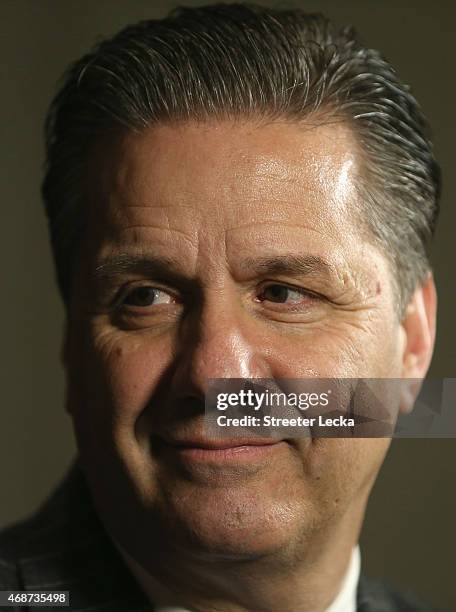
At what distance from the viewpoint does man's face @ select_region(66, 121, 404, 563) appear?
92 cm

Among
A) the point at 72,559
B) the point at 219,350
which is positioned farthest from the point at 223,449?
the point at 72,559

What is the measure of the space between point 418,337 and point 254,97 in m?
0.33

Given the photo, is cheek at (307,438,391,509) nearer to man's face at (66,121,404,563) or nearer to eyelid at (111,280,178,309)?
man's face at (66,121,404,563)

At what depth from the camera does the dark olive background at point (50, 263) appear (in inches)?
44.7

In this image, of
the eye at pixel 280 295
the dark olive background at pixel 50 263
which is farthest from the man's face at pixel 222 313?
the dark olive background at pixel 50 263

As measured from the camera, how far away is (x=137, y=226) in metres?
0.95

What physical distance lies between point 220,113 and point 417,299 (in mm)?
311

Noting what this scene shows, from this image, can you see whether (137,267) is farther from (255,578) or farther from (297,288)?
(255,578)

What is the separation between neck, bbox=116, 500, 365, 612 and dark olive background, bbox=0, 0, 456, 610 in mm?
128

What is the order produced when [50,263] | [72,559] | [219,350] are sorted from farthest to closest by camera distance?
[50,263] < [72,559] < [219,350]

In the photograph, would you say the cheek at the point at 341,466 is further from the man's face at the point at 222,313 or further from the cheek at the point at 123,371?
the cheek at the point at 123,371

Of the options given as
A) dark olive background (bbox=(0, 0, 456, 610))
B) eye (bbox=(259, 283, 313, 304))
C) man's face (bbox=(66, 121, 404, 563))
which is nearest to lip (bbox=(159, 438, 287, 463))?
man's face (bbox=(66, 121, 404, 563))

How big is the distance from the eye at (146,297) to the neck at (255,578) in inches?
10.0

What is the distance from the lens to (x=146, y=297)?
38.2 inches
